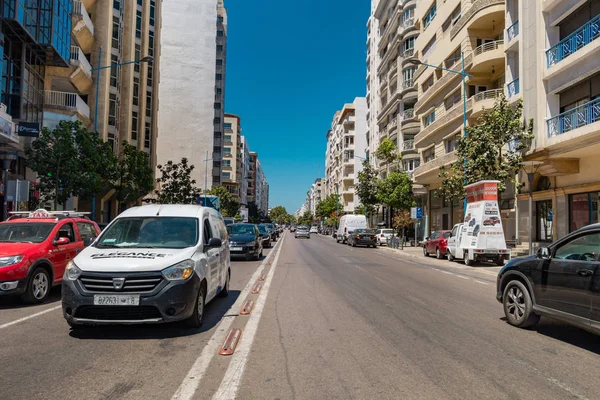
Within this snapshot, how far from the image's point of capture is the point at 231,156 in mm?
106750

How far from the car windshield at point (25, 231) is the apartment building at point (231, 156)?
93333 millimetres

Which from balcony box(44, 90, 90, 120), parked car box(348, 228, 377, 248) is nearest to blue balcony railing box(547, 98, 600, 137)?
parked car box(348, 228, 377, 248)

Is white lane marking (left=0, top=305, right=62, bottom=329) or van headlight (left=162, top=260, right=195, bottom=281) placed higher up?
van headlight (left=162, top=260, right=195, bottom=281)

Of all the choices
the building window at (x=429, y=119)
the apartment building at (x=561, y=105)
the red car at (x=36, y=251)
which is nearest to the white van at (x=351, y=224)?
the building window at (x=429, y=119)

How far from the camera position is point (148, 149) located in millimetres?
52625

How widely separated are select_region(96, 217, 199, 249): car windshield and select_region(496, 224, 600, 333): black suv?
505 cm

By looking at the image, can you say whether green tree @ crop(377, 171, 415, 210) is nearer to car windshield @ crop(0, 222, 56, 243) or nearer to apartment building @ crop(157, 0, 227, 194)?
car windshield @ crop(0, 222, 56, 243)

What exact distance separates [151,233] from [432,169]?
30742mm

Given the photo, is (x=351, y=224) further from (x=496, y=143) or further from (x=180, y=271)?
(x=180, y=271)

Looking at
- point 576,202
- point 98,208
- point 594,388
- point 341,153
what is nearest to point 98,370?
point 594,388

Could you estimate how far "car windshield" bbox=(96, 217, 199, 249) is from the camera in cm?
680

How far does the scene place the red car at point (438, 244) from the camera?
23.4 metres

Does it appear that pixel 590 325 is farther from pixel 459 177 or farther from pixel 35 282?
pixel 459 177

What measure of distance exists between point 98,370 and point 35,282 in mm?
4850
